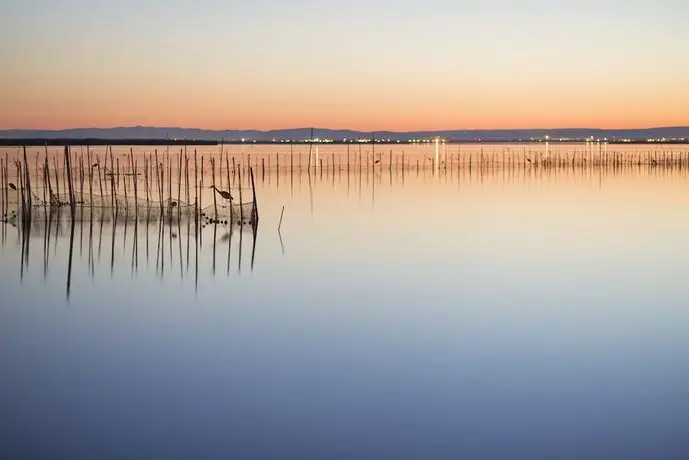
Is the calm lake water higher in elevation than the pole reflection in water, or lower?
lower

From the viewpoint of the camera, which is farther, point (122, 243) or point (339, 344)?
point (122, 243)

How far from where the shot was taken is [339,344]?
25.9ft

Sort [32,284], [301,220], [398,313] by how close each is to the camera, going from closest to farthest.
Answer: [398,313], [32,284], [301,220]

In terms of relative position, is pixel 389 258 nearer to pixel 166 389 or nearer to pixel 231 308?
pixel 231 308

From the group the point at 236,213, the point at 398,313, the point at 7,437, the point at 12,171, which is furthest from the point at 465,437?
the point at 12,171

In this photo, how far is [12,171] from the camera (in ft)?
135

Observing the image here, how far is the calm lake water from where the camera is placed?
547 cm

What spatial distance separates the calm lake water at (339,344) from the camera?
5469 mm

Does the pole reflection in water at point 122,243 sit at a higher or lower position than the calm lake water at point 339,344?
higher

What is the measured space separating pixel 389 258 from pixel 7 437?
28.0 ft

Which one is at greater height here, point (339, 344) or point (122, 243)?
point (122, 243)

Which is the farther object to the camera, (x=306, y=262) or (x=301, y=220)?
(x=301, y=220)

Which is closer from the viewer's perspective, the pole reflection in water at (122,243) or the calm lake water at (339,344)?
the calm lake water at (339,344)

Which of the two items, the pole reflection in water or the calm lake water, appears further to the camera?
the pole reflection in water
